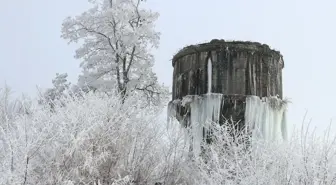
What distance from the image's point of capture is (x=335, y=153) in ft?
31.9

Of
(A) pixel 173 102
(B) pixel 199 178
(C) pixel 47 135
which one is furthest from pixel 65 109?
(B) pixel 199 178

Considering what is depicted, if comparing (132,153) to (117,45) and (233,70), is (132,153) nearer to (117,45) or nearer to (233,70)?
(233,70)

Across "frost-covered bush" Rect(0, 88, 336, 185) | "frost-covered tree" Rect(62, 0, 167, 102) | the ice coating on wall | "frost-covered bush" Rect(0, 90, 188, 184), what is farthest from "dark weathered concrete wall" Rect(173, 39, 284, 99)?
"frost-covered tree" Rect(62, 0, 167, 102)

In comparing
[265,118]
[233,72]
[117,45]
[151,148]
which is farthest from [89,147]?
[117,45]

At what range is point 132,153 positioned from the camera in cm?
1147

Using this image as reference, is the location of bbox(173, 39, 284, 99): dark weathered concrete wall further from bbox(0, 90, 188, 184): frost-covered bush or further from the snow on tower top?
bbox(0, 90, 188, 184): frost-covered bush

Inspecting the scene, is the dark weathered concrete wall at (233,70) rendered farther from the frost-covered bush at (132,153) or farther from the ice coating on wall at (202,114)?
the frost-covered bush at (132,153)

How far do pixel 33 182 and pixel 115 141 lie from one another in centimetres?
200

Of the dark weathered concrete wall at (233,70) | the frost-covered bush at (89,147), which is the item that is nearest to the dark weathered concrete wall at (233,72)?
the dark weathered concrete wall at (233,70)

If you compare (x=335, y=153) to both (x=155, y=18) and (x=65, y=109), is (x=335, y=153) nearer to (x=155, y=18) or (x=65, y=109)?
(x=65, y=109)

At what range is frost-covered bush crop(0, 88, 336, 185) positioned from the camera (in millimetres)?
9773

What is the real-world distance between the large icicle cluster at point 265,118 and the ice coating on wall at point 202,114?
731 millimetres

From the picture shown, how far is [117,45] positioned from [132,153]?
305 inches

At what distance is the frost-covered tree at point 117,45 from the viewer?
18188mm
